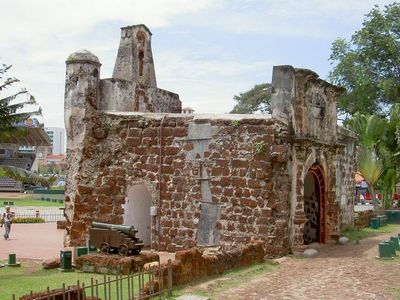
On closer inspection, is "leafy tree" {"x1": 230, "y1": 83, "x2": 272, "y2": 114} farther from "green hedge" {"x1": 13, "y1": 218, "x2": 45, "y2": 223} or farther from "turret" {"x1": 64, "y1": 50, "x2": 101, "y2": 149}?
"turret" {"x1": 64, "y1": 50, "x2": 101, "y2": 149}

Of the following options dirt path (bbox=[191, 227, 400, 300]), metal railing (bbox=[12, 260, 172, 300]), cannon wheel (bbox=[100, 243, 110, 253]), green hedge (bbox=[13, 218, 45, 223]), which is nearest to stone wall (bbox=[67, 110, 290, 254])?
dirt path (bbox=[191, 227, 400, 300])

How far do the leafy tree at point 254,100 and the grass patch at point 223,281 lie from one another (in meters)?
33.1

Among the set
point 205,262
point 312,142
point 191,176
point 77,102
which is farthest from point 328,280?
point 77,102

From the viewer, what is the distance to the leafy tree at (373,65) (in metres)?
32.5

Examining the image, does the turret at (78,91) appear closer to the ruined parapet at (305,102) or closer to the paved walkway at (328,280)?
the ruined parapet at (305,102)

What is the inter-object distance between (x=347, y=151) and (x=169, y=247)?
326 inches

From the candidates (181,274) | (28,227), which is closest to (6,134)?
(181,274)

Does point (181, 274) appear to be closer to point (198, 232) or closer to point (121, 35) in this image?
point (198, 232)

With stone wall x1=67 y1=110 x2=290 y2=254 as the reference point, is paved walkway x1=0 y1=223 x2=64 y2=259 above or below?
below

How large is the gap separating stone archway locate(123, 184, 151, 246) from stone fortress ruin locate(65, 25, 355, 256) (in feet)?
0.10

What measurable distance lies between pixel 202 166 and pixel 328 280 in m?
5.01

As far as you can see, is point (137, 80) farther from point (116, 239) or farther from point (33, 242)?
point (116, 239)

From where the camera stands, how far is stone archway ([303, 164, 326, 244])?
52.7ft

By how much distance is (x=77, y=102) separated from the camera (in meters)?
15.1
